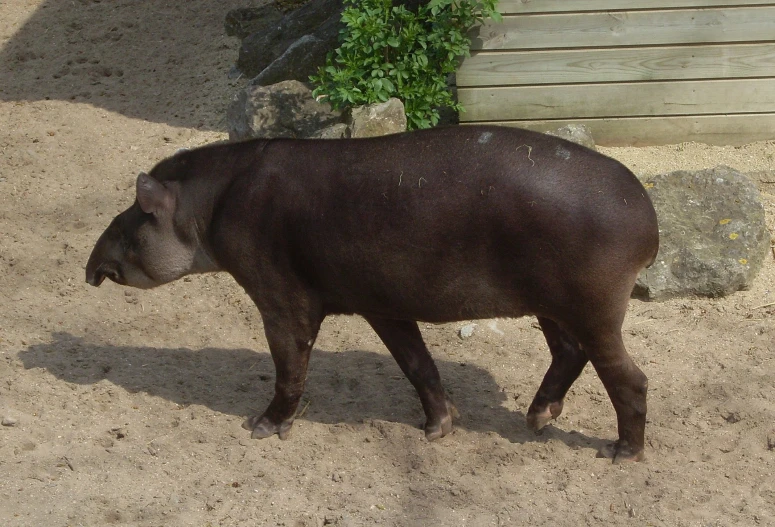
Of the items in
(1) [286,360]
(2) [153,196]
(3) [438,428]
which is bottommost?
(3) [438,428]

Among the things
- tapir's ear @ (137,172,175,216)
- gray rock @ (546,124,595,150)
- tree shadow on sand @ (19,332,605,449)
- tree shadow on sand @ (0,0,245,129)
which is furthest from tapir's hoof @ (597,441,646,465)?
tree shadow on sand @ (0,0,245,129)

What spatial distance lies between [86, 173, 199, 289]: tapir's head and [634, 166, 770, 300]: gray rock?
120 inches

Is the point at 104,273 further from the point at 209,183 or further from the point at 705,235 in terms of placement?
the point at 705,235

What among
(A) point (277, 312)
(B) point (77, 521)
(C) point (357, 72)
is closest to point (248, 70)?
(C) point (357, 72)

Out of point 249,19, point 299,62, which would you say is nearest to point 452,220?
point 299,62

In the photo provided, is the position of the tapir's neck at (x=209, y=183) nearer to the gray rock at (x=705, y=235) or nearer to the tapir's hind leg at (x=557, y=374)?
the tapir's hind leg at (x=557, y=374)

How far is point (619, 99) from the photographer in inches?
316

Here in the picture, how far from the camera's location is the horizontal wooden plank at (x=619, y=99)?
7910mm

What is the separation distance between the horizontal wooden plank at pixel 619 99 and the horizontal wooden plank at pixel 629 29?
0.36 metres

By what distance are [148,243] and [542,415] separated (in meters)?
2.40

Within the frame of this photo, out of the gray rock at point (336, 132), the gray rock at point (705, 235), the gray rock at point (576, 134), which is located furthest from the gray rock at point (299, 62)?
the gray rock at point (705, 235)

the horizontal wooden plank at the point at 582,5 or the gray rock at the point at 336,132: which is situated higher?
the horizontal wooden plank at the point at 582,5

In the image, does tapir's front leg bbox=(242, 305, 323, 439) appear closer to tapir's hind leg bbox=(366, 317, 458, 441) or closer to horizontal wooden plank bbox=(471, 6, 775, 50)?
tapir's hind leg bbox=(366, 317, 458, 441)

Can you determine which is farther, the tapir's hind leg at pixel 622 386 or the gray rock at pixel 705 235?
the gray rock at pixel 705 235
